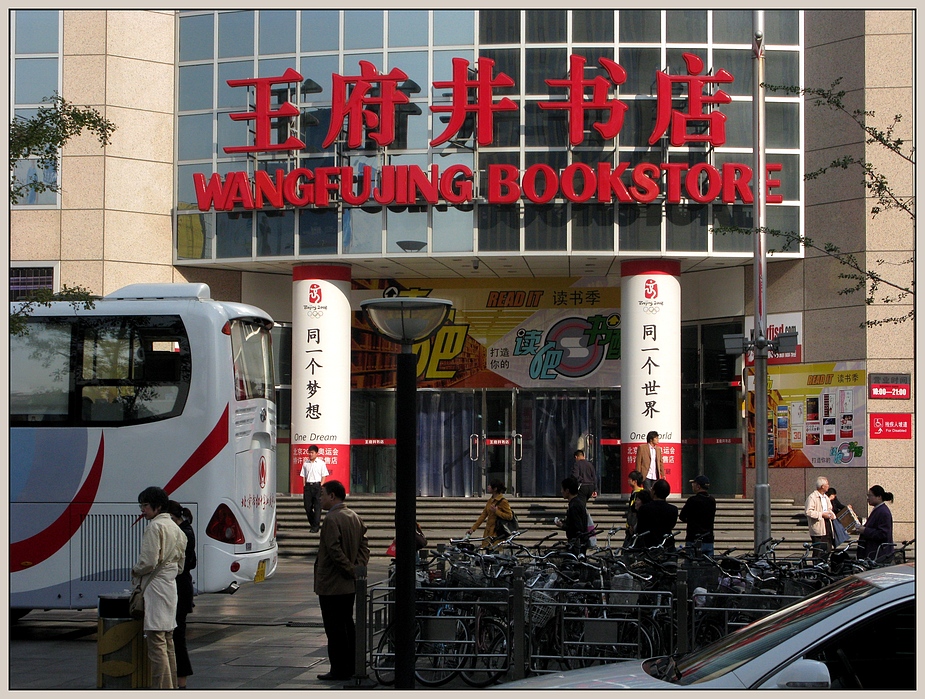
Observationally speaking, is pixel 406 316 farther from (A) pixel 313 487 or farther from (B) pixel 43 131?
(A) pixel 313 487

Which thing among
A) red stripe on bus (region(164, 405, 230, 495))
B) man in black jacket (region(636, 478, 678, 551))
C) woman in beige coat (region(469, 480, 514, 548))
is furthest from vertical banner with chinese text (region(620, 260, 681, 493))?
red stripe on bus (region(164, 405, 230, 495))

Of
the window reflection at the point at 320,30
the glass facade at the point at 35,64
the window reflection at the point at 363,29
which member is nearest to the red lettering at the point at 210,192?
the glass facade at the point at 35,64

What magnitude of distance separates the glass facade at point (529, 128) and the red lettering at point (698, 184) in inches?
5.8

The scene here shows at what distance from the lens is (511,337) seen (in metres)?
28.8

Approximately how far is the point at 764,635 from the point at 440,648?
5.20m

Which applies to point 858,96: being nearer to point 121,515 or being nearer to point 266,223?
point 266,223

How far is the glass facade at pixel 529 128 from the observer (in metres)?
24.6

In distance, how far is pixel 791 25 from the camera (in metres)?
25.0

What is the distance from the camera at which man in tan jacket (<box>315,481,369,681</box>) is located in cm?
1020

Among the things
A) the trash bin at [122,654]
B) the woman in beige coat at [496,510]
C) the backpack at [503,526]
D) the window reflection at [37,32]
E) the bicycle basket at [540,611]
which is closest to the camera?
the trash bin at [122,654]

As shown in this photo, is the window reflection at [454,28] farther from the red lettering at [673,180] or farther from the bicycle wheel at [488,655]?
the bicycle wheel at [488,655]

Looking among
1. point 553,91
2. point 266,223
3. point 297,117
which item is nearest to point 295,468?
point 266,223

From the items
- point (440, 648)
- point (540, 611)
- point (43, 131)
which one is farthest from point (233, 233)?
point (540, 611)

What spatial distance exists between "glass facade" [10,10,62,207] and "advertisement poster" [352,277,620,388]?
8563 millimetres
